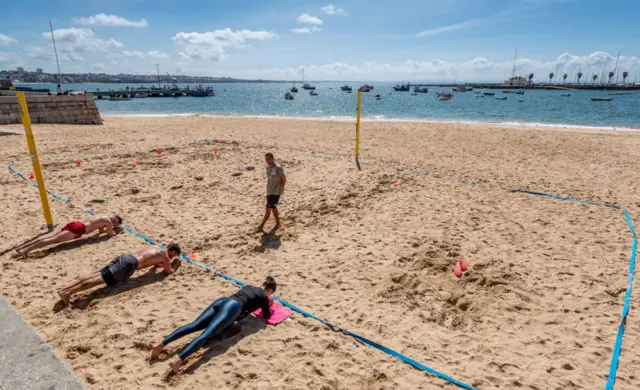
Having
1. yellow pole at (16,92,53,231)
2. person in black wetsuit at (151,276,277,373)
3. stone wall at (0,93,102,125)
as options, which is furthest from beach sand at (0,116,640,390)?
stone wall at (0,93,102,125)

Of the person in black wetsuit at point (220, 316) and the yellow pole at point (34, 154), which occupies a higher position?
the yellow pole at point (34, 154)

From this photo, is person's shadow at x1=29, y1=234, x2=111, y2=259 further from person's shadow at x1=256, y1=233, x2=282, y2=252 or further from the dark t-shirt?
the dark t-shirt

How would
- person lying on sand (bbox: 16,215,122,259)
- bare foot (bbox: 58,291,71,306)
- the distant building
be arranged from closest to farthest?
1. bare foot (bbox: 58,291,71,306)
2. person lying on sand (bbox: 16,215,122,259)
3. the distant building

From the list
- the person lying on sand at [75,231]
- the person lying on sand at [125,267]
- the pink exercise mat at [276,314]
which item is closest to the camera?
the pink exercise mat at [276,314]

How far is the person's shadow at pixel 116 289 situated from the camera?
173 inches

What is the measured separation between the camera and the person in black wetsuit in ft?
11.6

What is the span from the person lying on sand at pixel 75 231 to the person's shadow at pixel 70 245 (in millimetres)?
105

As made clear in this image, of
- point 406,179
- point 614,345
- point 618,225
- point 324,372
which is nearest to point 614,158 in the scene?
point 618,225

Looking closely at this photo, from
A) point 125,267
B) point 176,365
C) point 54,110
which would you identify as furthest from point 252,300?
point 54,110

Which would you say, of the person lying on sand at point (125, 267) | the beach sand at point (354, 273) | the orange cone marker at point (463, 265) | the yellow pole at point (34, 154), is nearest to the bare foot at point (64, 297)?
the person lying on sand at point (125, 267)

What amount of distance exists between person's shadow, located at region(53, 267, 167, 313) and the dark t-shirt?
5.44 feet

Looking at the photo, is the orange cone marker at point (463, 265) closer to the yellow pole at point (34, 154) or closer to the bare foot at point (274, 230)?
the bare foot at point (274, 230)

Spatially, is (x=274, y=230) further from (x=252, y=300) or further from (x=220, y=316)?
(x=220, y=316)

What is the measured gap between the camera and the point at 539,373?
3518 mm
